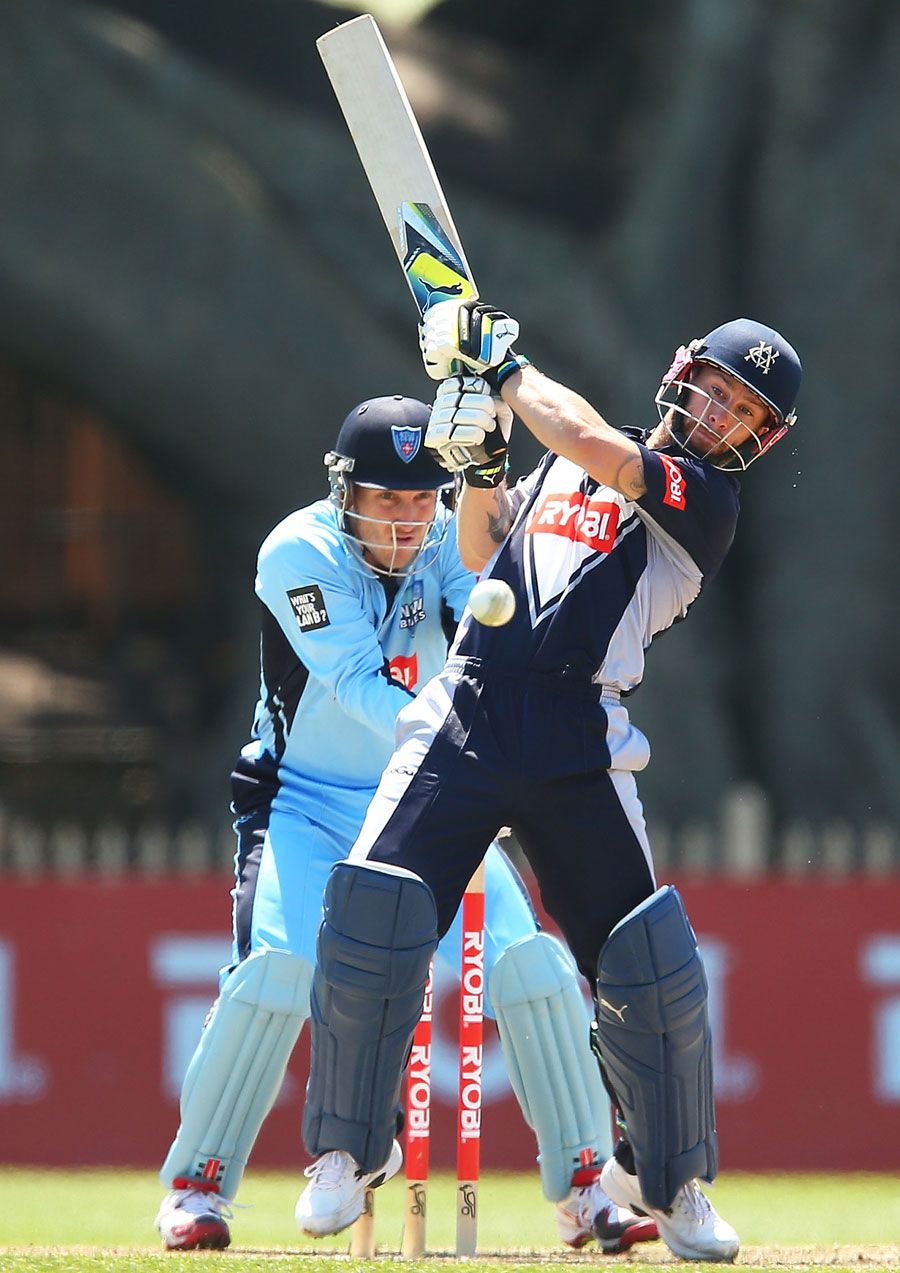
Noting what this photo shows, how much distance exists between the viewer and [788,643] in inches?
422

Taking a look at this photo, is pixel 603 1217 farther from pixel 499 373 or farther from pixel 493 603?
pixel 499 373

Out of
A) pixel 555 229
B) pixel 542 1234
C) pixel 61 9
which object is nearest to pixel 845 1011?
pixel 542 1234

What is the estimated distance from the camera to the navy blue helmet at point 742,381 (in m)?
3.98

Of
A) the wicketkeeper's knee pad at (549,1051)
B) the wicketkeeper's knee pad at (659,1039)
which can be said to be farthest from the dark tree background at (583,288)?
the wicketkeeper's knee pad at (659,1039)

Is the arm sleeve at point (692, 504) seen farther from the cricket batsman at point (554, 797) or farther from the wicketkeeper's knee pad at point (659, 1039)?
the wicketkeeper's knee pad at point (659, 1039)

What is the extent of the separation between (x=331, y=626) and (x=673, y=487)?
2.67 ft

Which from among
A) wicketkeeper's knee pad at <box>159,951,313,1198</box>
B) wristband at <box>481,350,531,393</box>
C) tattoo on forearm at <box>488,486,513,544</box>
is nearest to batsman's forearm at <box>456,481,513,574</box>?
tattoo on forearm at <box>488,486,513,544</box>

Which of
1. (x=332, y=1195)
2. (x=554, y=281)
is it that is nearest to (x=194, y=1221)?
(x=332, y=1195)

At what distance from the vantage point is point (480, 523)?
13.3ft

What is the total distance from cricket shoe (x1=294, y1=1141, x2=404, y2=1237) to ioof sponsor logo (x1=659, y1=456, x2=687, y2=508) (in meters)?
1.32

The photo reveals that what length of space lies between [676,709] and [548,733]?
6792 mm

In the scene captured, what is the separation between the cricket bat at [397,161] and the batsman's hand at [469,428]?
0.37 metres

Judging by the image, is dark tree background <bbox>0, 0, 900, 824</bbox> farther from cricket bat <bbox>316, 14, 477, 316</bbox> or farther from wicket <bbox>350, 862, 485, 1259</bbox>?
wicket <bbox>350, 862, 485, 1259</bbox>

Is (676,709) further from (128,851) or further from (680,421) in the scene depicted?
(680,421)
